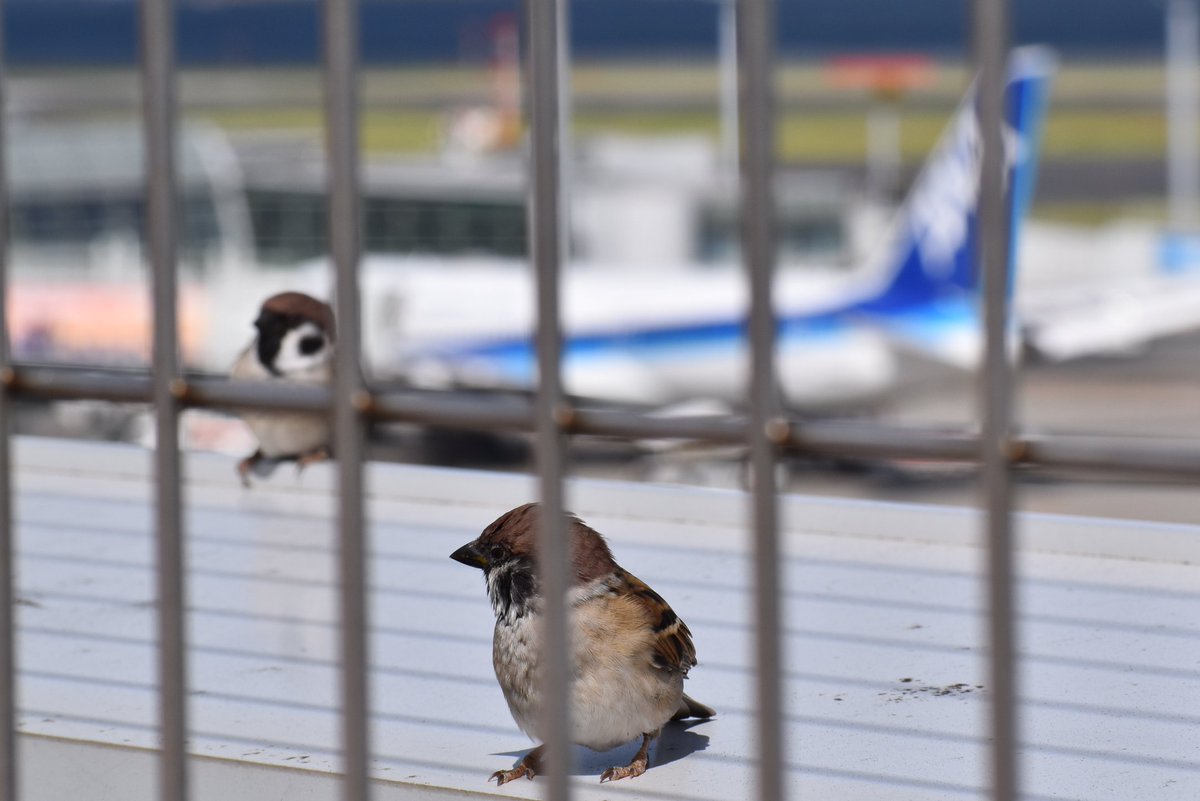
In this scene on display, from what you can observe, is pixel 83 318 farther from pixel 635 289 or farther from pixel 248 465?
pixel 248 465

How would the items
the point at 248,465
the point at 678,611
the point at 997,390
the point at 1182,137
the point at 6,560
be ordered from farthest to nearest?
1. the point at 1182,137
2. the point at 248,465
3. the point at 678,611
4. the point at 6,560
5. the point at 997,390

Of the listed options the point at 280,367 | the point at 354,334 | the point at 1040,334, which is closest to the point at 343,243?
the point at 354,334

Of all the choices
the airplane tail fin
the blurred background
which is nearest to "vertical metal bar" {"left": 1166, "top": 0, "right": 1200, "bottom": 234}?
the blurred background

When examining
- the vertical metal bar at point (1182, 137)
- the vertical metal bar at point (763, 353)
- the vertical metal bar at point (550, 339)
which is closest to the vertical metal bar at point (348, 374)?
the vertical metal bar at point (550, 339)

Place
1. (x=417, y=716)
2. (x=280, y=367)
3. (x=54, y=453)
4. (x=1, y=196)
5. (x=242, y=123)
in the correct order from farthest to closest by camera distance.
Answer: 1. (x=242, y=123)
2. (x=54, y=453)
3. (x=280, y=367)
4. (x=417, y=716)
5. (x=1, y=196)

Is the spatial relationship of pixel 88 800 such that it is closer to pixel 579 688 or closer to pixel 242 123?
pixel 579 688

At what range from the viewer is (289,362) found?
3344 millimetres

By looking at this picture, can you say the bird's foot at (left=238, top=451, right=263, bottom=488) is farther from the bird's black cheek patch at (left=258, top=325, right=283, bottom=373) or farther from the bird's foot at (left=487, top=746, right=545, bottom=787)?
the bird's foot at (left=487, top=746, right=545, bottom=787)

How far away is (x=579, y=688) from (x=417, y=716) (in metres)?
0.31

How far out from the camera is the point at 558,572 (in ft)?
3.50

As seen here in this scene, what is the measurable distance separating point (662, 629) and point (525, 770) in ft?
0.63

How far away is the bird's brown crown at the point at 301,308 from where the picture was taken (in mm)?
3422

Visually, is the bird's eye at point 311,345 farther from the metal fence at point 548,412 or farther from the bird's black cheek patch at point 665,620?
the metal fence at point 548,412

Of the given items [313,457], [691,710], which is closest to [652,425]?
[691,710]
